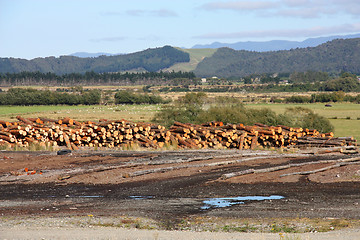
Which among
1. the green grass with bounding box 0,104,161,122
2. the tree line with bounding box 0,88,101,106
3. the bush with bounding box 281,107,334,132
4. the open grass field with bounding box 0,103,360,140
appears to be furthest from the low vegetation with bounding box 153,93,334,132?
the tree line with bounding box 0,88,101,106

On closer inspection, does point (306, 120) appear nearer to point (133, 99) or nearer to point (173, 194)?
point (173, 194)

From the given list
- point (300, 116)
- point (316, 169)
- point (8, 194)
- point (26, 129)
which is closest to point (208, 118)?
point (300, 116)

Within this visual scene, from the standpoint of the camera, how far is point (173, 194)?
47.1ft

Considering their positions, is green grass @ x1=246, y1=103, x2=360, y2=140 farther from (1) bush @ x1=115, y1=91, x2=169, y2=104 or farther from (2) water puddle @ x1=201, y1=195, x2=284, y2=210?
(1) bush @ x1=115, y1=91, x2=169, y2=104

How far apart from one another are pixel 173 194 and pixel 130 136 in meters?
13.0

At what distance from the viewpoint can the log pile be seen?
87.9 ft

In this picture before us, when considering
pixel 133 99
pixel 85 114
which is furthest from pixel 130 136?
pixel 133 99

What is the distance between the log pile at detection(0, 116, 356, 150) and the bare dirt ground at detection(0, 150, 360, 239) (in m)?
3.74

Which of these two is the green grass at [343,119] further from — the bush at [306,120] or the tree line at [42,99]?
the tree line at [42,99]

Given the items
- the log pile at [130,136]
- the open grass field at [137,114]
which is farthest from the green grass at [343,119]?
the log pile at [130,136]

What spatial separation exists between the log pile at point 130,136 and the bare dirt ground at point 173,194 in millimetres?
3742

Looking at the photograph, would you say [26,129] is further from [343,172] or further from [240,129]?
[343,172]

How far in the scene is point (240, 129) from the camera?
2902 cm

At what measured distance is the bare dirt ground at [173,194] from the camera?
34.3 ft
